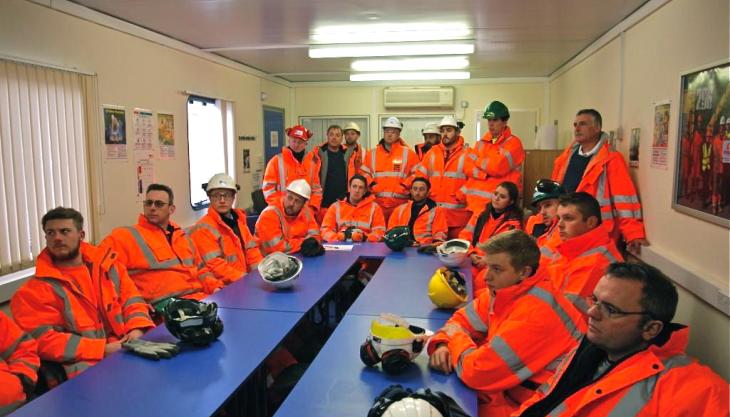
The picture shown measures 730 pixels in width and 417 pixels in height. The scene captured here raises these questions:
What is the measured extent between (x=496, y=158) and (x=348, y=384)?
3.59 m

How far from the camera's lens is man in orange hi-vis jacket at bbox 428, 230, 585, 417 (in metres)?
1.92

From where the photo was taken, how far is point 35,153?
3793 millimetres

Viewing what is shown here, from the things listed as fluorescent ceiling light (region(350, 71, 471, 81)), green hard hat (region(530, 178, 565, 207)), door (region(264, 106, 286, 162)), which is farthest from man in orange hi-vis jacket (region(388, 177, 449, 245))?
door (region(264, 106, 286, 162))

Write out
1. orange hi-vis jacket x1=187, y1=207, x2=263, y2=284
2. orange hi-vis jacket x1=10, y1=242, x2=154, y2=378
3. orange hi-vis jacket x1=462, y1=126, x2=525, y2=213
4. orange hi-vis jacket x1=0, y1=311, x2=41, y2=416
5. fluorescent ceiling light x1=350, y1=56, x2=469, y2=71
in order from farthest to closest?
fluorescent ceiling light x1=350, y1=56, x2=469, y2=71 < orange hi-vis jacket x1=462, y1=126, x2=525, y2=213 < orange hi-vis jacket x1=187, y1=207, x2=263, y2=284 < orange hi-vis jacket x1=10, y1=242, x2=154, y2=378 < orange hi-vis jacket x1=0, y1=311, x2=41, y2=416

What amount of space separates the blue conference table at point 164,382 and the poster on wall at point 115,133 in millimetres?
2554

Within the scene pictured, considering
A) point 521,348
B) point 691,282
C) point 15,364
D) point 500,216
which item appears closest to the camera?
point 521,348

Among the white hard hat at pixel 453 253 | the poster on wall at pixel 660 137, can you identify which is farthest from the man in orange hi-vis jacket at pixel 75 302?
the poster on wall at pixel 660 137

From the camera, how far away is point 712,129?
2.80 meters

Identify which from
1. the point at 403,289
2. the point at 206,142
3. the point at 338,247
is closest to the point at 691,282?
the point at 403,289

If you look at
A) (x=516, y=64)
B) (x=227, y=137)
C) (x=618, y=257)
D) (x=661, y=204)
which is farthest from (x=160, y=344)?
(x=516, y=64)

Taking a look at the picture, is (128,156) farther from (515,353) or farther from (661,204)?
(661,204)

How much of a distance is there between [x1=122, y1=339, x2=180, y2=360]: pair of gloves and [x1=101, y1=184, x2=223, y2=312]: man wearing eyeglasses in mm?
757

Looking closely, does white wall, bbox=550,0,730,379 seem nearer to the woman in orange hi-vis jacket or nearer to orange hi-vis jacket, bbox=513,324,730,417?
the woman in orange hi-vis jacket

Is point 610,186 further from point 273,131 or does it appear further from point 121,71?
point 273,131
